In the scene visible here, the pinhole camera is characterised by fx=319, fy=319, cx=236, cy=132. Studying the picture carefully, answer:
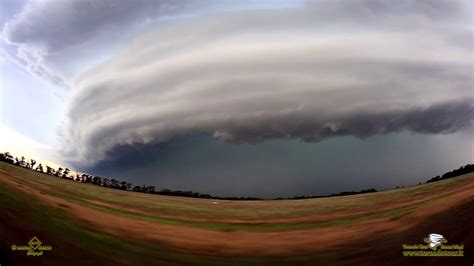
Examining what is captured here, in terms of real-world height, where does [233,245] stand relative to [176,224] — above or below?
below

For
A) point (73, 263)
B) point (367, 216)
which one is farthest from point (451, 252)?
point (73, 263)

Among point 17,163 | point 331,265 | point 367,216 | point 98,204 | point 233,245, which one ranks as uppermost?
point 17,163

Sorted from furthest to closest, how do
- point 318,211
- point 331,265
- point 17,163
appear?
point 17,163 → point 318,211 → point 331,265

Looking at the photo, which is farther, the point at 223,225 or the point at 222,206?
the point at 222,206

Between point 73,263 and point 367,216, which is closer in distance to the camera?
point 73,263

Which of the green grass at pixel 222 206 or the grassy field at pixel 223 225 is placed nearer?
the grassy field at pixel 223 225

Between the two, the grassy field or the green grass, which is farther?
the green grass

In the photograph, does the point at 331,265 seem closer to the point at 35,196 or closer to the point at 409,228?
the point at 409,228

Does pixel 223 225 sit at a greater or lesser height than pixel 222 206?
lesser
